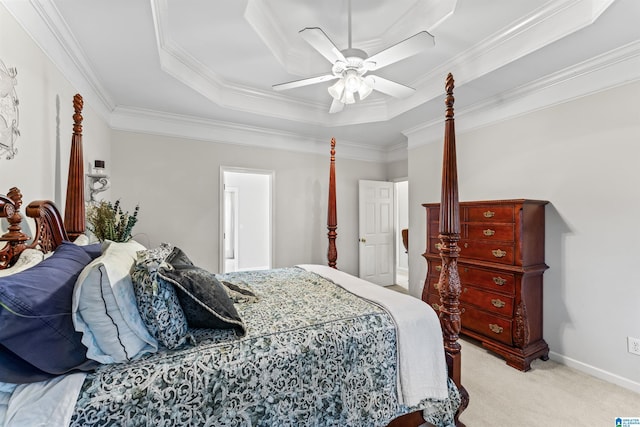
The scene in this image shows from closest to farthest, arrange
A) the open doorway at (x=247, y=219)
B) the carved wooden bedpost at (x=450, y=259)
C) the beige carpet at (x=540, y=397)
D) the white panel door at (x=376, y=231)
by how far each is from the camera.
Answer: the carved wooden bedpost at (x=450, y=259) → the beige carpet at (x=540, y=397) → the white panel door at (x=376, y=231) → the open doorway at (x=247, y=219)

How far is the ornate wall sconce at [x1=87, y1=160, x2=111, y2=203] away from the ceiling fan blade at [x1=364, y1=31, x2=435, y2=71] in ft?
8.09

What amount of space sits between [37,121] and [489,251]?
3733mm

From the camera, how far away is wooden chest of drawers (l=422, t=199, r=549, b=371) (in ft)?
8.36

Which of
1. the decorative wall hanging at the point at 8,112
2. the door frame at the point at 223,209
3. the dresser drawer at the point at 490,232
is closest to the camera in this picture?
the decorative wall hanging at the point at 8,112

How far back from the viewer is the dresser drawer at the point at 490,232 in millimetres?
2643

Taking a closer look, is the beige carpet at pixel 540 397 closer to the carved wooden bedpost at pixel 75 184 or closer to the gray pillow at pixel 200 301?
the gray pillow at pixel 200 301

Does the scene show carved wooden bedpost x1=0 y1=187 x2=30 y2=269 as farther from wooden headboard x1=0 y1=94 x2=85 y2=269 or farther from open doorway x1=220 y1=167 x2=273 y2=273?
open doorway x1=220 y1=167 x2=273 y2=273

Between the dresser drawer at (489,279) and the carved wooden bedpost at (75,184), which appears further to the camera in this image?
the dresser drawer at (489,279)

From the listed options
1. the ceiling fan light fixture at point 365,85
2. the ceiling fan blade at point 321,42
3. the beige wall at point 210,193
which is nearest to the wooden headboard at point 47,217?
the beige wall at point 210,193

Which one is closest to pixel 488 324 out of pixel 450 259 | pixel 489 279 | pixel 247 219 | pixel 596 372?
pixel 489 279

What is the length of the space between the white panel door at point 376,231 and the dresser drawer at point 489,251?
2.02 metres

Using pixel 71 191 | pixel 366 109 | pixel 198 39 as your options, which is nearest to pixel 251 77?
pixel 198 39

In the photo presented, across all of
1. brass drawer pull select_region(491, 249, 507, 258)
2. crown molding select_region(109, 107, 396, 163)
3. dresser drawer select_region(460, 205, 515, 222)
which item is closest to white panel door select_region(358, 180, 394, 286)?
crown molding select_region(109, 107, 396, 163)

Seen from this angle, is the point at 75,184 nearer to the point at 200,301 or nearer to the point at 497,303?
the point at 200,301
